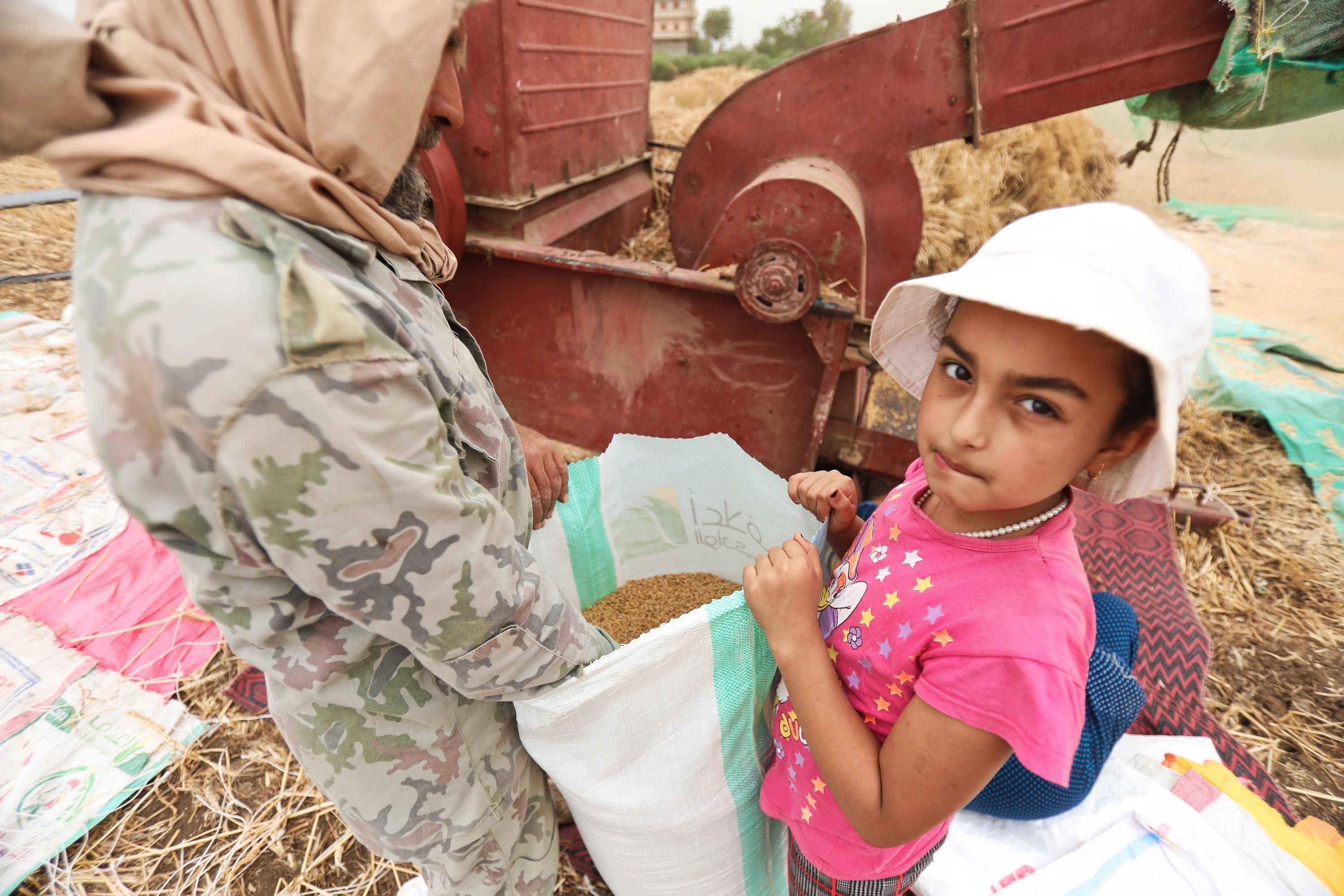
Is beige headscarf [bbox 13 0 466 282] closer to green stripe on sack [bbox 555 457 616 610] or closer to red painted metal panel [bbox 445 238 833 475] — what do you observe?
green stripe on sack [bbox 555 457 616 610]

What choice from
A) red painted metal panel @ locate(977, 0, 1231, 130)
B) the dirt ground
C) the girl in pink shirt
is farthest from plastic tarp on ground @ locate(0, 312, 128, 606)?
the dirt ground

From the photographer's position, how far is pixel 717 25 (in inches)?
860

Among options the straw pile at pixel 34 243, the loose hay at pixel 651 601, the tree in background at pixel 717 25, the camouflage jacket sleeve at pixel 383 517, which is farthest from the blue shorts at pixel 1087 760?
the tree in background at pixel 717 25

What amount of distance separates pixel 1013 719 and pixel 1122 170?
11.9 meters

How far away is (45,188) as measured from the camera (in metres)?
5.14

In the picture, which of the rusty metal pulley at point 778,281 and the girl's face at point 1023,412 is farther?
the rusty metal pulley at point 778,281

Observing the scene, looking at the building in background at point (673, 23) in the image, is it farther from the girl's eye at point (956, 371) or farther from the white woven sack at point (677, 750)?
the white woven sack at point (677, 750)

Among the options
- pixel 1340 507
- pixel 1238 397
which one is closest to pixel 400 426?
pixel 1340 507

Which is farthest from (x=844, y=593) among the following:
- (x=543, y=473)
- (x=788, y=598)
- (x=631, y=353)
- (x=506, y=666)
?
(x=631, y=353)

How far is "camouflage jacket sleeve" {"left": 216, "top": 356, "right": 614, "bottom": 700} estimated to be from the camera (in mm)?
572

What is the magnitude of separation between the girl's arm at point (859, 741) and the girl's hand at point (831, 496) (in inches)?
8.4

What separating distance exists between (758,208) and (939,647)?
1609 millimetres

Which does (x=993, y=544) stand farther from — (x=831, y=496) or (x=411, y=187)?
(x=411, y=187)

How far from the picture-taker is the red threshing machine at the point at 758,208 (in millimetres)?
1894
